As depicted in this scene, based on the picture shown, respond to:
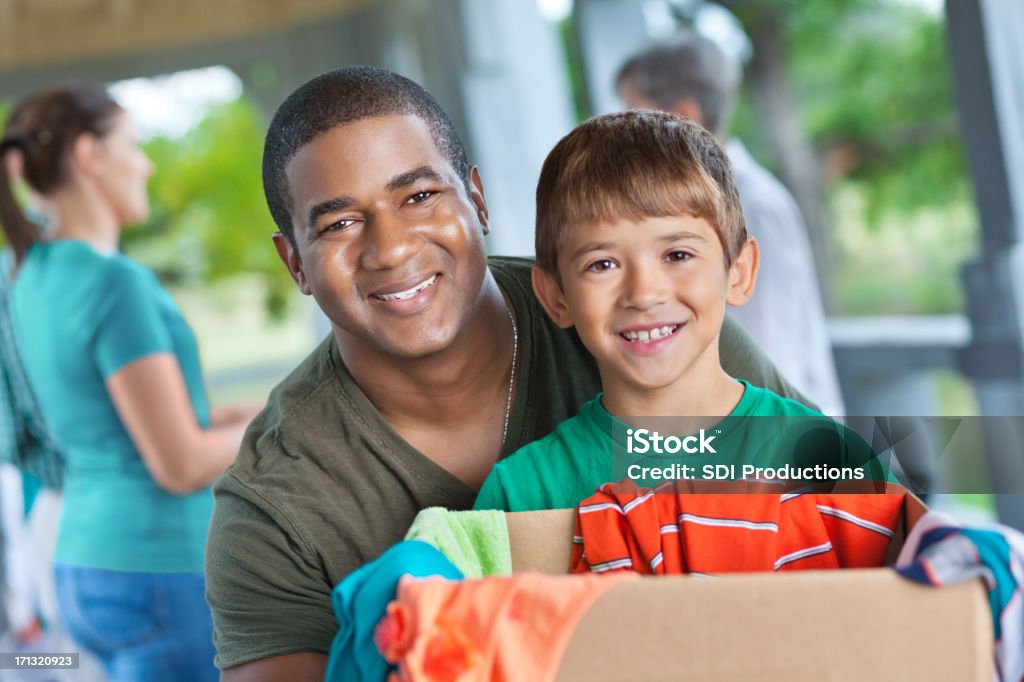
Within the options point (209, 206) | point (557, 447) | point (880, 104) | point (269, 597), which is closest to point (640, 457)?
point (557, 447)

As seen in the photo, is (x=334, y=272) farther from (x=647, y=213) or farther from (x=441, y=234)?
(x=647, y=213)

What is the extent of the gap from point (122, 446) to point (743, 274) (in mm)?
1252

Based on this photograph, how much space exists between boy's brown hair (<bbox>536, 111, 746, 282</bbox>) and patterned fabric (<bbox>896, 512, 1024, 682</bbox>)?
0.46 meters

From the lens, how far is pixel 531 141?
382cm

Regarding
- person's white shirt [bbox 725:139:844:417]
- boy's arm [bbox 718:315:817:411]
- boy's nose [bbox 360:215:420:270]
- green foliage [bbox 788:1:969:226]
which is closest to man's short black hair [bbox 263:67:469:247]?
boy's nose [bbox 360:215:420:270]

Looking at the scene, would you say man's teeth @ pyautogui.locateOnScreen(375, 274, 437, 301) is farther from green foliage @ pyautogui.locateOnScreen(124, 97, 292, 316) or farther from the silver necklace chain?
green foliage @ pyautogui.locateOnScreen(124, 97, 292, 316)

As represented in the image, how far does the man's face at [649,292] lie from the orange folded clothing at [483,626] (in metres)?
0.36

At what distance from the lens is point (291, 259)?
4.17ft

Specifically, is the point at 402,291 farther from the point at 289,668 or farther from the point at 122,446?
the point at 122,446

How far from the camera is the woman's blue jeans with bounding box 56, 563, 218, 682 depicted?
183cm

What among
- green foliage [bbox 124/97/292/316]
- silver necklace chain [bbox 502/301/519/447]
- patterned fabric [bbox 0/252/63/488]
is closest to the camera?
silver necklace chain [bbox 502/301/519/447]

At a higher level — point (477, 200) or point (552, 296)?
point (477, 200)

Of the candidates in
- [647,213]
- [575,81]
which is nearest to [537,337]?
[647,213]

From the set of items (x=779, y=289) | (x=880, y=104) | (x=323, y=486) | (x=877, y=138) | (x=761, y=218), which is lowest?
(x=323, y=486)
